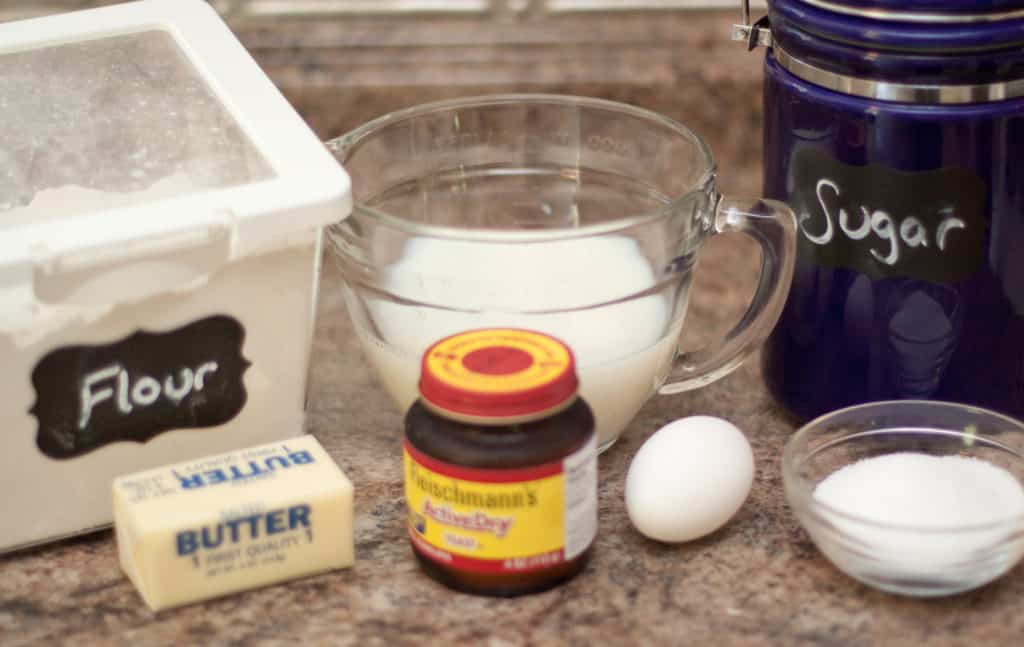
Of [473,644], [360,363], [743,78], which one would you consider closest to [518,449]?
[473,644]

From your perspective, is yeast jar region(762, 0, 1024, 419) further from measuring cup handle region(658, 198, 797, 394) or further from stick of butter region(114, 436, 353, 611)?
stick of butter region(114, 436, 353, 611)

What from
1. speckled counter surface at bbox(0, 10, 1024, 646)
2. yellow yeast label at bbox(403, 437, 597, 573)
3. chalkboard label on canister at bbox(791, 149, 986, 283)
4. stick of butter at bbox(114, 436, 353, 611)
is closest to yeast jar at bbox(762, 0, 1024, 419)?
chalkboard label on canister at bbox(791, 149, 986, 283)

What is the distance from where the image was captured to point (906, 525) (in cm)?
→ 92

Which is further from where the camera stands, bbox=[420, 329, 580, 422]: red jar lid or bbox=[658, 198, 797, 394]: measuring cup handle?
bbox=[658, 198, 797, 394]: measuring cup handle

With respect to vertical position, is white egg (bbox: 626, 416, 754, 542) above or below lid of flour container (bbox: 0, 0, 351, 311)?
below

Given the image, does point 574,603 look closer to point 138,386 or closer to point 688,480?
point 688,480

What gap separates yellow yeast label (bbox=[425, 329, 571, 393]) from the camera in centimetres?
90

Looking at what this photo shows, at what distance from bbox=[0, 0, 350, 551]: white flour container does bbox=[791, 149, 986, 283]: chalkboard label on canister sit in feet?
1.01

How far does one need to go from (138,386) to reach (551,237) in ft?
0.84

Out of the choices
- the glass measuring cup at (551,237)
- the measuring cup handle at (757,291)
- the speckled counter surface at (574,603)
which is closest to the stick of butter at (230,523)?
the speckled counter surface at (574,603)

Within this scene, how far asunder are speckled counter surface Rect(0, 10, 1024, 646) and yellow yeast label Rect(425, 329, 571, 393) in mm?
139

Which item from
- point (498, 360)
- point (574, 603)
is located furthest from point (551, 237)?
point (574, 603)

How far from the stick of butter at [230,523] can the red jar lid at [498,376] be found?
94 mm

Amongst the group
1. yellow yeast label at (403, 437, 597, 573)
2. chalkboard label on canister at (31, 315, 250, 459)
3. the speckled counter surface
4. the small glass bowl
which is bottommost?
the speckled counter surface
